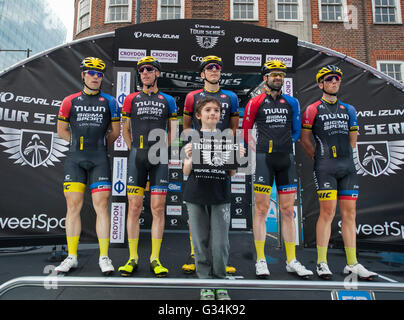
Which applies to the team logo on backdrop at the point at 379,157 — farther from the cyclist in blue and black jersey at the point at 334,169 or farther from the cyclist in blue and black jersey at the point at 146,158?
the cyclist in blue and black jersey at the point at 146,158

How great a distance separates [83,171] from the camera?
11.3 feet

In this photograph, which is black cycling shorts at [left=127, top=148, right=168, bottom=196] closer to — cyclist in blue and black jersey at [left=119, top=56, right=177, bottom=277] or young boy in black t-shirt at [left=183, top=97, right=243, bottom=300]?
cyclist in blue and black jersey at [left=119, top=56, right=177, bottom=277]

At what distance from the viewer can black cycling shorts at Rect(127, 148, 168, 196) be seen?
3.36m

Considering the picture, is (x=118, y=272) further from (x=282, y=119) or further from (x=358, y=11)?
(x=358, y=11)

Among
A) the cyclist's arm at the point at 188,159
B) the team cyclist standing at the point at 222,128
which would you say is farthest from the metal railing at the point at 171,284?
the team cyclist standing at the point at 222,128

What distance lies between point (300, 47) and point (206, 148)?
389 centimetres

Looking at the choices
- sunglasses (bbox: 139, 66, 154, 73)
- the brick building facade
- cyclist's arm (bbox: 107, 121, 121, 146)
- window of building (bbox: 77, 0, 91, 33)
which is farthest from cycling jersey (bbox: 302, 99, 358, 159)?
window of building (bbox: 77, 0, 91, 33)

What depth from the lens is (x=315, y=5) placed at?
11.7m

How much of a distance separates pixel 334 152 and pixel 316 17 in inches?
414

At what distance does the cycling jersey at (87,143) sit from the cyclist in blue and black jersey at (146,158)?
0.30 metres

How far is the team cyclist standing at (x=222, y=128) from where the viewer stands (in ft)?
11.0

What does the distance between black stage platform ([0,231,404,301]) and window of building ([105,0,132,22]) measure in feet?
33.4
